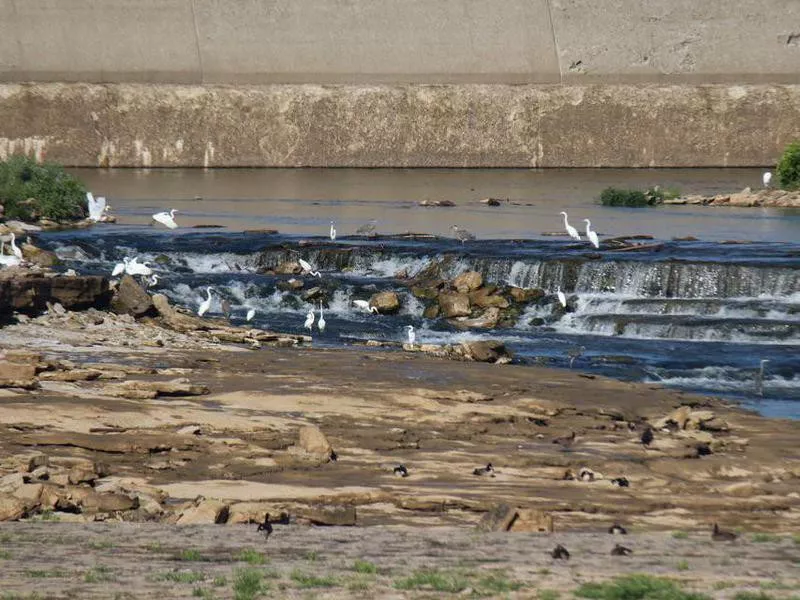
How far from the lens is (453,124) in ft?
141

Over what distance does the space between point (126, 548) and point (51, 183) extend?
75.1 feet

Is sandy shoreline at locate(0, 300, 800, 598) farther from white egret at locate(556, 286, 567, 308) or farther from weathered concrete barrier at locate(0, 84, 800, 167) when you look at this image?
weathered concrete barrier at locate(0, 84, 800, 167)

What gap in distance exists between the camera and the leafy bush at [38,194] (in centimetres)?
2920

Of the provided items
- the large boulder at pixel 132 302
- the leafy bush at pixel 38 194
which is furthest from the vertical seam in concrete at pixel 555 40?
the large boulder at pixel 132 302

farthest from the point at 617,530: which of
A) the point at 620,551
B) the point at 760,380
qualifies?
the point at 760,380

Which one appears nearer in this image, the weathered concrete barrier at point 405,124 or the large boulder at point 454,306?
the large boulder at point 454,306

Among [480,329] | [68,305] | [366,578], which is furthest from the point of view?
[480,329]

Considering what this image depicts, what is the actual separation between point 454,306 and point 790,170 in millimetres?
17133

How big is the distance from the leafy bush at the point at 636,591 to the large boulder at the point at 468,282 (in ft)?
47.6

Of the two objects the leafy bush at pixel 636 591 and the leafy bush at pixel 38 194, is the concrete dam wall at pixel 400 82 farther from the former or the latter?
the leafy bush at pixel 636 591

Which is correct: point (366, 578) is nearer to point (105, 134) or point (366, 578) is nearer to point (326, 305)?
point (326, 305)

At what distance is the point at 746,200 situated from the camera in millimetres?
33469

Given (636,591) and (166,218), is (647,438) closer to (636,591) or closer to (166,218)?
(636,591)

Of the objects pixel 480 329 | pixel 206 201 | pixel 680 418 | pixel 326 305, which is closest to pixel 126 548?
pixel 680 418
